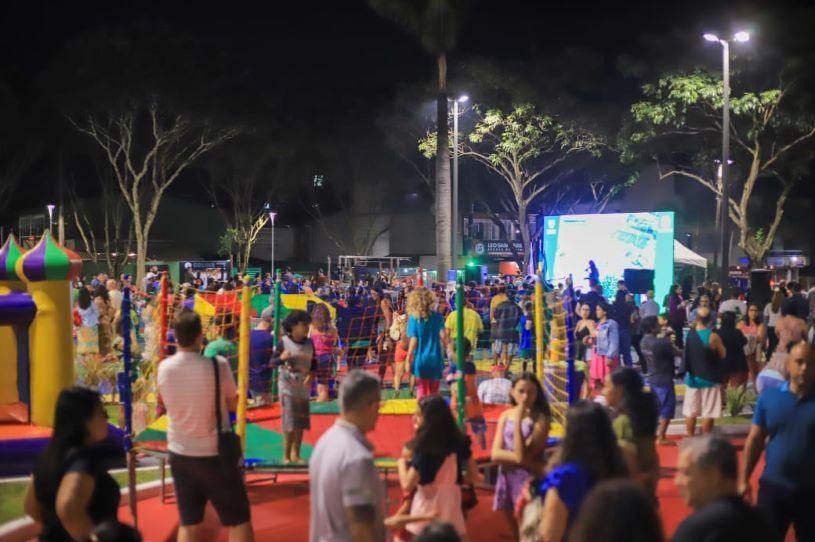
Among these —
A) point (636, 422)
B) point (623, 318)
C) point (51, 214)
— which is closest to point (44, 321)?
point (636, 422)

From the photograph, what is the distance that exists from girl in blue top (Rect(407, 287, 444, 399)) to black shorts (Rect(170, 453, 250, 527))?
15.8ft

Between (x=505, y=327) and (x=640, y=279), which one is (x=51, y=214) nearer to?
(x=640, y=279)

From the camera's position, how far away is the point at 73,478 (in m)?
4.07

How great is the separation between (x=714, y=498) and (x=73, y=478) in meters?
2.78

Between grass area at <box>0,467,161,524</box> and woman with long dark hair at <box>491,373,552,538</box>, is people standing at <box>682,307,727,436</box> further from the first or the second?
grass area at <box>0,467,161,524</box>

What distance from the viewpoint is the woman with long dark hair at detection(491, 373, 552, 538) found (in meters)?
5.77

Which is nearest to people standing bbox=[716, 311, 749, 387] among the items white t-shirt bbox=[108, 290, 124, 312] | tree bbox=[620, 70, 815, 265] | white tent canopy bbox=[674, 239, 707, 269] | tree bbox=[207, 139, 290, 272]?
white t-shirt bbox=[108, 290, 124, 312]

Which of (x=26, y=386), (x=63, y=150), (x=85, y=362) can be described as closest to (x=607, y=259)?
(x=85, y=362)

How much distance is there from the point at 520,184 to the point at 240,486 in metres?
32.1

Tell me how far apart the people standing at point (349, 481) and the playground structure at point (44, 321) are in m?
6.92

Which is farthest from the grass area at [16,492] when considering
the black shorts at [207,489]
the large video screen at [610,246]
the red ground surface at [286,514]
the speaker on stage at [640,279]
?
the large video screen at [610,246]

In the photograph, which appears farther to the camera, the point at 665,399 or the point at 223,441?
the point at 665,399

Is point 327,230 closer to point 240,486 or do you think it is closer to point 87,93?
point 87,93

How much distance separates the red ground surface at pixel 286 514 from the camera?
24.1ft
